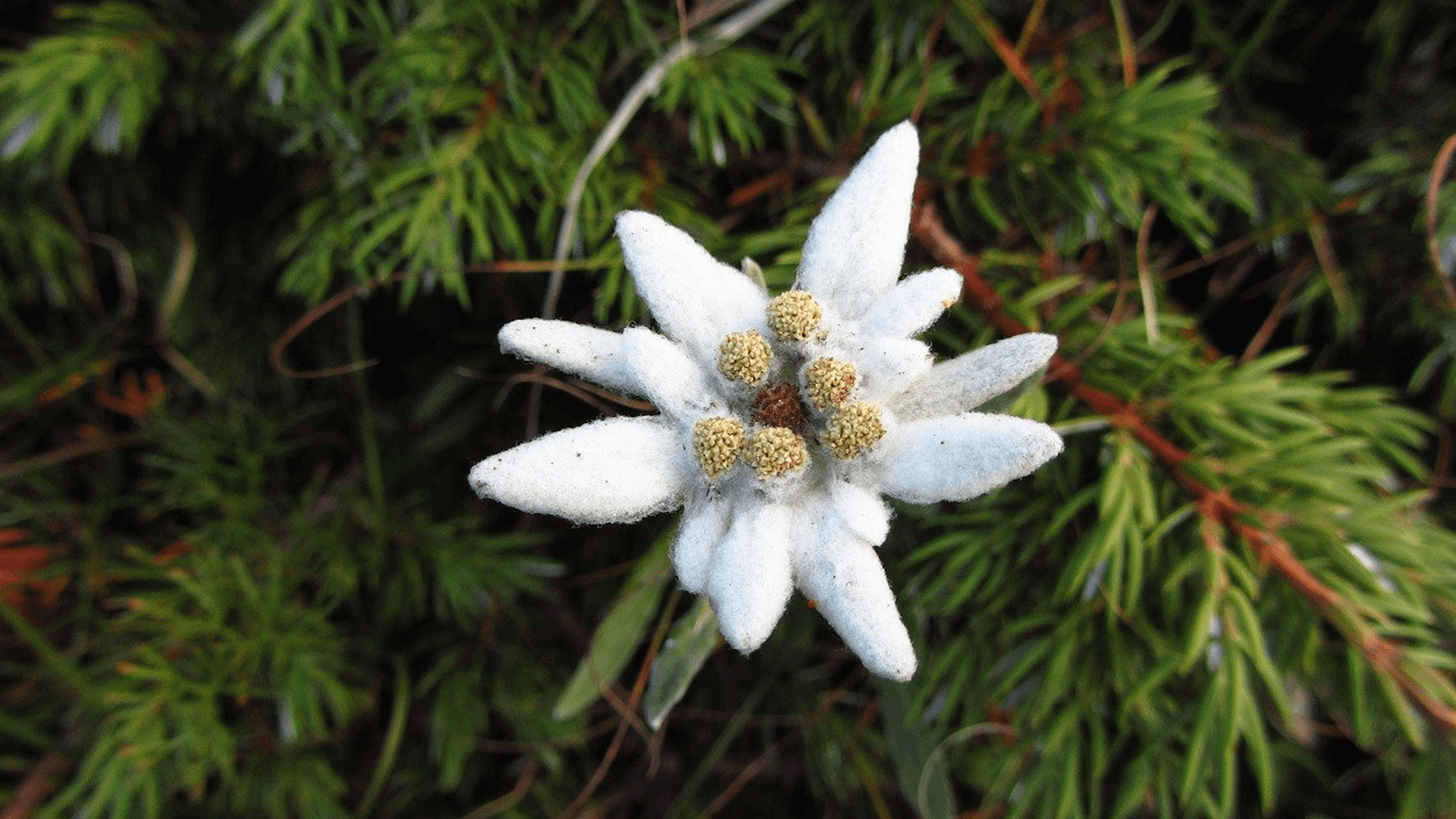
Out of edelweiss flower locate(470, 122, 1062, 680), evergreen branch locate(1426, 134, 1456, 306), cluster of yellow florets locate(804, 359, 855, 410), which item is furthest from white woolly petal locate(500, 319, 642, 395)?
evergreen branch locate(1426, 134, 1456, 306)

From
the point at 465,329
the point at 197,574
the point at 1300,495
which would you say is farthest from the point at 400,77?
the point at 1300,495

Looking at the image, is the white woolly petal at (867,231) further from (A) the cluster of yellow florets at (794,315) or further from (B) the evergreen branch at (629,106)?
(B) the evergreen branch at (629,106)

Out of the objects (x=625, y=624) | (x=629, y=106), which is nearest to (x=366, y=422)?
(x=625, y=624)

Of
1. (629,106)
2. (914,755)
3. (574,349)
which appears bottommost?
(914,755)

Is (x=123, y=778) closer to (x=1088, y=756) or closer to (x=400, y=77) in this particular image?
(x=400, y=77)

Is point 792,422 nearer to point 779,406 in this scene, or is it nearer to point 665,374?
point 779,406

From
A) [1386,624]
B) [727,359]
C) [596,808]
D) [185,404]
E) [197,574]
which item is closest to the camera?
[727,359]

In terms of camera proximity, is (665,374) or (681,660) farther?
(681,660)
